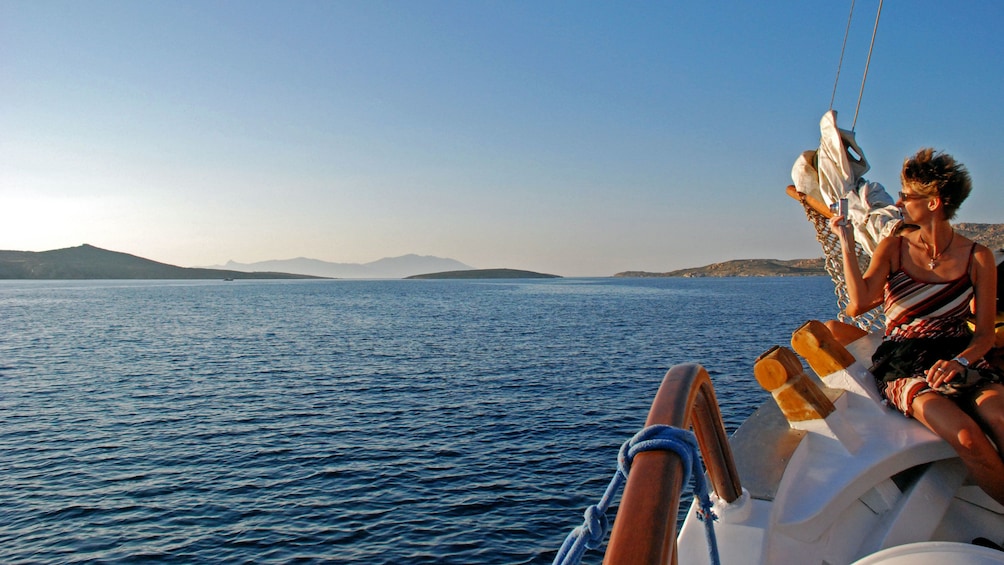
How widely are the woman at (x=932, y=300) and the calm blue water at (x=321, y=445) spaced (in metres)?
9.47

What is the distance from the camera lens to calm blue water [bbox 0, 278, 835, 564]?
517 inches

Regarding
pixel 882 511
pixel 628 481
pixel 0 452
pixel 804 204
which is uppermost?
pixel 804 204

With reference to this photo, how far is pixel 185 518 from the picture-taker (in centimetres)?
1416

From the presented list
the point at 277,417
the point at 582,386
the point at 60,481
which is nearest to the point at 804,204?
the point at 60,481

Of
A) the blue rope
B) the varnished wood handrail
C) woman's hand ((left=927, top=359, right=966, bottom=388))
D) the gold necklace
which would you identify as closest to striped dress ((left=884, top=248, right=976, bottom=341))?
the gold necklace

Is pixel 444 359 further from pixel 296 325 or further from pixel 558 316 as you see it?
pixel 558 316

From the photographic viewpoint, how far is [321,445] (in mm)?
19578

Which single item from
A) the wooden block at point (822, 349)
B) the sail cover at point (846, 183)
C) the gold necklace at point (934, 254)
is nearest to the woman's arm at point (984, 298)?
the gold necklace at point (934, 254)

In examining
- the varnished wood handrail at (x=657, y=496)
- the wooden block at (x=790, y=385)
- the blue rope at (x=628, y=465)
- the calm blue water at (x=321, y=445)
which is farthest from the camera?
the calm blue water at (x=321, y=445)

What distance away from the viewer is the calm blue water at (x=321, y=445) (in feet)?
43.1

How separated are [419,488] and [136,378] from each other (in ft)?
78.9

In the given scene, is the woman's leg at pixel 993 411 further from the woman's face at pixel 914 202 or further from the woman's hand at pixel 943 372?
the woman's face at pixel 914 202

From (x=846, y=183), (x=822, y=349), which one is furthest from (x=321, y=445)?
(x=822, y=349)

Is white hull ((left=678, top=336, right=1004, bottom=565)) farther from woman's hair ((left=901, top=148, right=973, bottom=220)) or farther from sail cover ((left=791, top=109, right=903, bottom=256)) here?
sail cover ((left=791, top=109, right=903, bottom=256))
